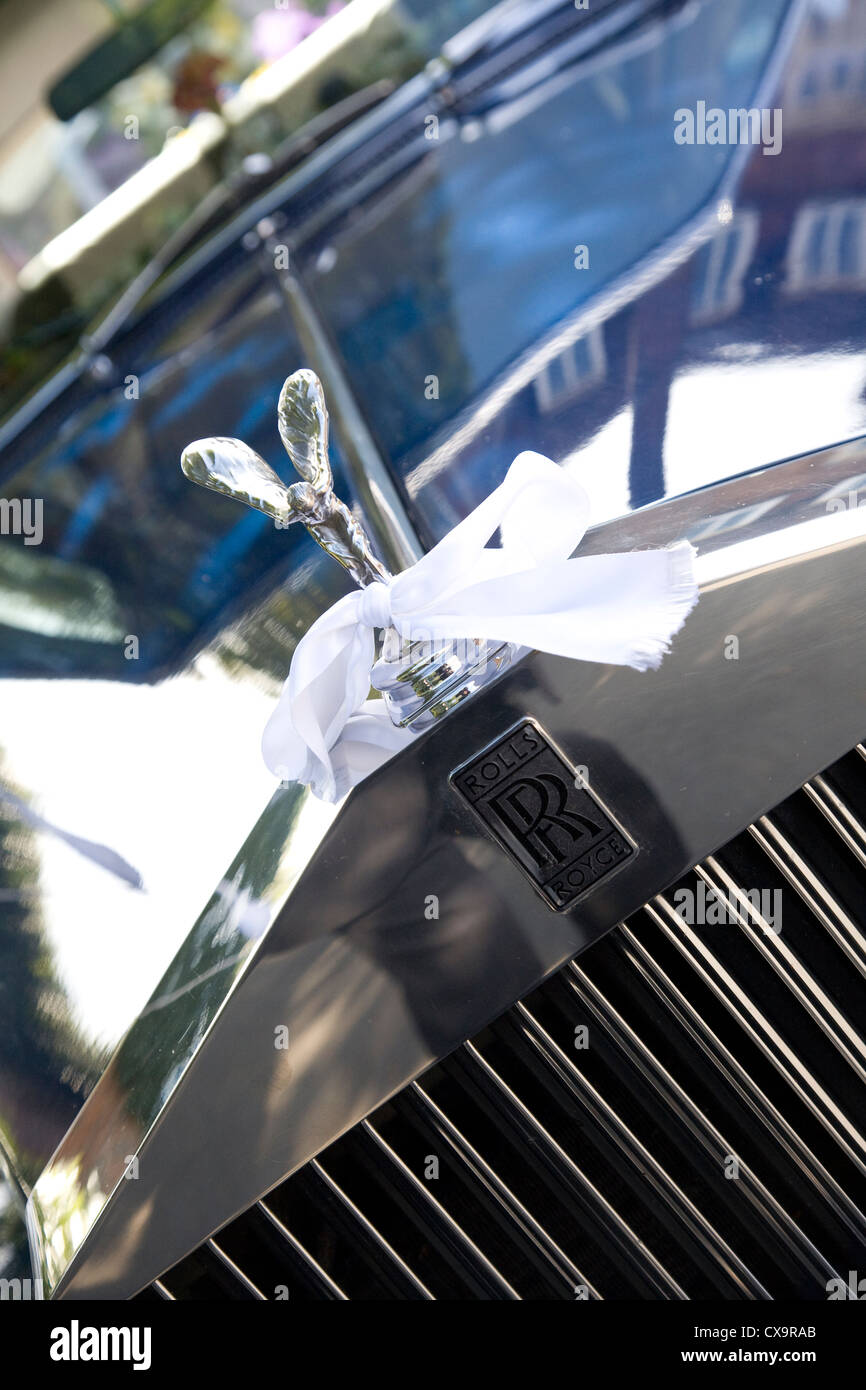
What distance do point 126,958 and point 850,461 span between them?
0.60m

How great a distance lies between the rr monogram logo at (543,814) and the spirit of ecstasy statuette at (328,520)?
45mm

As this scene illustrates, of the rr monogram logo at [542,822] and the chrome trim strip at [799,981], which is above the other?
the rr monogram logo at [542,822]

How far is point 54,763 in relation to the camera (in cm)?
115

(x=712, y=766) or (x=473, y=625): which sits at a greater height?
(x=473, y=625)

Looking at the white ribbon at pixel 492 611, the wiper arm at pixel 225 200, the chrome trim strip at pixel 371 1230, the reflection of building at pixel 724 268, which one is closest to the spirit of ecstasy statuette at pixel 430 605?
the white ribbon at pixel 492 611

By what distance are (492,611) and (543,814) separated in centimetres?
13

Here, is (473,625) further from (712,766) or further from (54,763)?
(54,763)

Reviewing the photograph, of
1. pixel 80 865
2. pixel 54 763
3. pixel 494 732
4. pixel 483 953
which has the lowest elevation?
pixel 483 953

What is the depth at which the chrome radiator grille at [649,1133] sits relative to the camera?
820mm

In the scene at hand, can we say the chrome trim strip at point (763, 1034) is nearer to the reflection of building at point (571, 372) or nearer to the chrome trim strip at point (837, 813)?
the chrome trim strip at point (837, 813)
